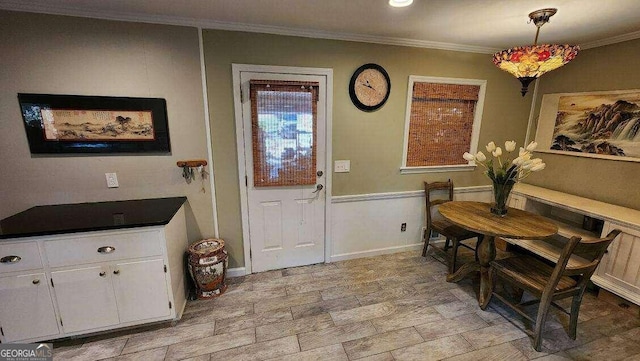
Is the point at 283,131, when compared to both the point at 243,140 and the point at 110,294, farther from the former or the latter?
the point at 110,294

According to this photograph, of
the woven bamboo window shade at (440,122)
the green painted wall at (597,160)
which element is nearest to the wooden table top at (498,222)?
the woven bamboo window shade at (440,122)

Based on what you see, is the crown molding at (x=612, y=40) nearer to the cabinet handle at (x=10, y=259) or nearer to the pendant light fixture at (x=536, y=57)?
the pendant light fixture at (x=536, y=57)

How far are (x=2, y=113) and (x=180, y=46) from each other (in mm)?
1366

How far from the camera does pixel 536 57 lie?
178 centimetres

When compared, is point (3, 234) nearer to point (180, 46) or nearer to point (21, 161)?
point (21, 161)

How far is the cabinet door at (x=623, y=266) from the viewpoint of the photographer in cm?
215

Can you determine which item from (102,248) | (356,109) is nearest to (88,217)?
(102,248)

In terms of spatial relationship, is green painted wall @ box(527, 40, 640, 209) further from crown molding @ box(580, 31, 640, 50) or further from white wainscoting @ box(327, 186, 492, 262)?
white wainscoting @ box(327, 186, 492, 262)

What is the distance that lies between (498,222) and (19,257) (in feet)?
11.2

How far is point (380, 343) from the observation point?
1.92 m

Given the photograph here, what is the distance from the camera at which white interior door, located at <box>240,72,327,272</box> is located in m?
2.46

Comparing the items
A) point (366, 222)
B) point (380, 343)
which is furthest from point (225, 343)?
point (366, 222)

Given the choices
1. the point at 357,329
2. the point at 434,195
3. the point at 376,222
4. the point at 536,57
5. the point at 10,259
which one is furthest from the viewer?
the point at 434,195

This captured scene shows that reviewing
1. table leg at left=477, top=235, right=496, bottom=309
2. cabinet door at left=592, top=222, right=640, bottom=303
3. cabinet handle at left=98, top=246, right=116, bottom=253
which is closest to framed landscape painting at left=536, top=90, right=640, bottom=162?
cabinet door at left=592, top=222, right=640, bottom=303
